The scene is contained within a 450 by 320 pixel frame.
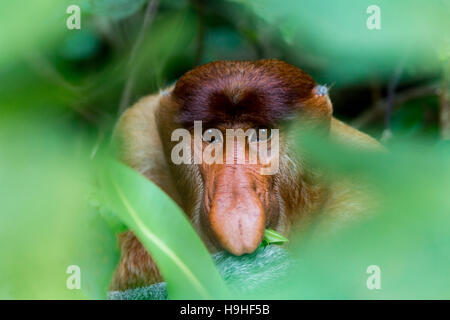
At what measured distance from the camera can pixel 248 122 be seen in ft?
5.74

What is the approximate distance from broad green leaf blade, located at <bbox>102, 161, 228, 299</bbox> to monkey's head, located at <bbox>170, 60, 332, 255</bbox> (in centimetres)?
54

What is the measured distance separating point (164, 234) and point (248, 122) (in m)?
0.84

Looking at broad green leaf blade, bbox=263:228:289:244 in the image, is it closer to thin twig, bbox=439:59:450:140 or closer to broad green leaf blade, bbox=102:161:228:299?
broad green leaf blade, bbox=102:161:228:299

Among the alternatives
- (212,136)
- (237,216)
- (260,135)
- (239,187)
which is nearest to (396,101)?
(260,135)

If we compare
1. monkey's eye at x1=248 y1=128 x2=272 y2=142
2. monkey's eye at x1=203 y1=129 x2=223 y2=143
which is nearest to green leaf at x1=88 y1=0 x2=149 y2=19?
monkey's eye at x1=203 y1=129 x2=223 y2=143

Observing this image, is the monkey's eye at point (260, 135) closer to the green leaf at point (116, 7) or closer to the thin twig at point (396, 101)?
the green leaf at point (116, 7)

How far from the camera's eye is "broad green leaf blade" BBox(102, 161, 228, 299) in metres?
0.97

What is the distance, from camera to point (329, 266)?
0.80 meters

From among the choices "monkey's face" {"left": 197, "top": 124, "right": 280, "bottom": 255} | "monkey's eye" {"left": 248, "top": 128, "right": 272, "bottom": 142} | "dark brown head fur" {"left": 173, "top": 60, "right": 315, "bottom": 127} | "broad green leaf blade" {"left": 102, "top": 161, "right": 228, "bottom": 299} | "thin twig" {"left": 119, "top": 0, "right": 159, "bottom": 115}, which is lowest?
"broad green leaf blade" {"left": 102, "top": 161, "right": 228, "bottom": 299}

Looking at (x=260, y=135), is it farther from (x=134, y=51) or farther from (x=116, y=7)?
(x=116, y=7)

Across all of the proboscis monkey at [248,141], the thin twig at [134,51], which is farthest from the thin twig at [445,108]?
the thin twig at [134,51]

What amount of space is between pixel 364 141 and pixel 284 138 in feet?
1.06

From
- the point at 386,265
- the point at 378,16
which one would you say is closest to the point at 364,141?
the point at 378,16
